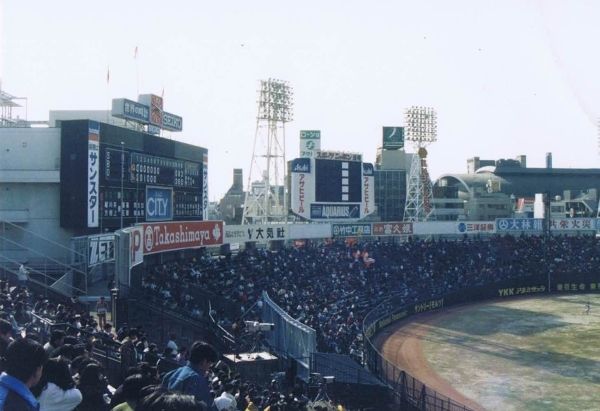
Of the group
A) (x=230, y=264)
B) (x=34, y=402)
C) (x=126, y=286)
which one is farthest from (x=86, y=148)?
(x=34, y=402)

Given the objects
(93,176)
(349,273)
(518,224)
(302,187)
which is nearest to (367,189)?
(302,187)

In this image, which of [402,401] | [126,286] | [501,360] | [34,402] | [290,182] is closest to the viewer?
[34,402]

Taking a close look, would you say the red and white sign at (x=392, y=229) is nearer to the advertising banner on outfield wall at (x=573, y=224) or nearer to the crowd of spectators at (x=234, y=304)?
the crowd of spectators at (x=234, y=304)

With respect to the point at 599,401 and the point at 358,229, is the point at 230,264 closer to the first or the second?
the point at 358,229

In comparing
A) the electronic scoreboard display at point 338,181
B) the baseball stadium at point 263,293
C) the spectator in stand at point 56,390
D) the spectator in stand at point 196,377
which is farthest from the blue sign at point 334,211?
the spectator in stand at point 56,390

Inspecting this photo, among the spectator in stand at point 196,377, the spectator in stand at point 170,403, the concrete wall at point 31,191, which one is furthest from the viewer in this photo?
the concrete wall at point 31,191

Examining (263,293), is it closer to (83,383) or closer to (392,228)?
(83,383)

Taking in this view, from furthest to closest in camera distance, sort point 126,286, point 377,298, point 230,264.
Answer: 1. point 377,298
2. point 230,264
3. point 126,286
